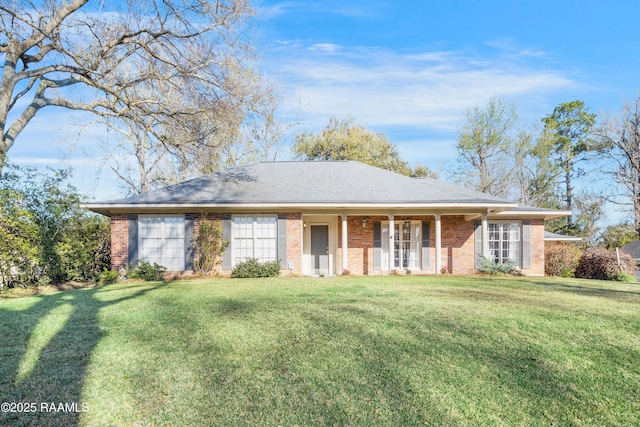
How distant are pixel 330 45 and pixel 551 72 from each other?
32.8 ft

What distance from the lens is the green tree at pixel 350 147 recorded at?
31.9 meters

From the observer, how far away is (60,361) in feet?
14.5

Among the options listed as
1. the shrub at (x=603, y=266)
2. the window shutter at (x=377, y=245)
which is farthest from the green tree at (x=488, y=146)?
the window shutter at (x=377, y=245)

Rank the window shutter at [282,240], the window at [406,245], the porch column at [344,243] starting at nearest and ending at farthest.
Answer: the window shutter at [282,240] → the porch column at [344,243] → the window at [406,245]

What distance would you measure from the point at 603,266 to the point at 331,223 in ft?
A: 36.4

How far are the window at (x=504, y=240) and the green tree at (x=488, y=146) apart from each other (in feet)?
47.9

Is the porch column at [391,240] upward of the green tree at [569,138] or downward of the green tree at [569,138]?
downward

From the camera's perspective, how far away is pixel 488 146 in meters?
30.2

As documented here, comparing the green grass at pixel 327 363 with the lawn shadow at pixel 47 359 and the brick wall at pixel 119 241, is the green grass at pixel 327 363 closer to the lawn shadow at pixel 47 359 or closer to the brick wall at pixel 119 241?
the lawn shadow at pixel 47 359

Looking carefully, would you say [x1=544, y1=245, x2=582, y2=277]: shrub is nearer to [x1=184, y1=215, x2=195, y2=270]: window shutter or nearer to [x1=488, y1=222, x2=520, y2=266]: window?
[x1=488, y1=222, x2=520, y2=266]: window

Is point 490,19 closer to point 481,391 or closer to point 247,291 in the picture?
point 247,291

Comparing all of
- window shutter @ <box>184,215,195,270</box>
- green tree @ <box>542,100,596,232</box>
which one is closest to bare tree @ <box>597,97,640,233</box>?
green tree @ <box>542,100,596,232</box>

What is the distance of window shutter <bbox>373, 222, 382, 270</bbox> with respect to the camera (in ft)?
52.0

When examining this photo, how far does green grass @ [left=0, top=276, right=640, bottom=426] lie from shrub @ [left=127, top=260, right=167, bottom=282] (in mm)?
6482
